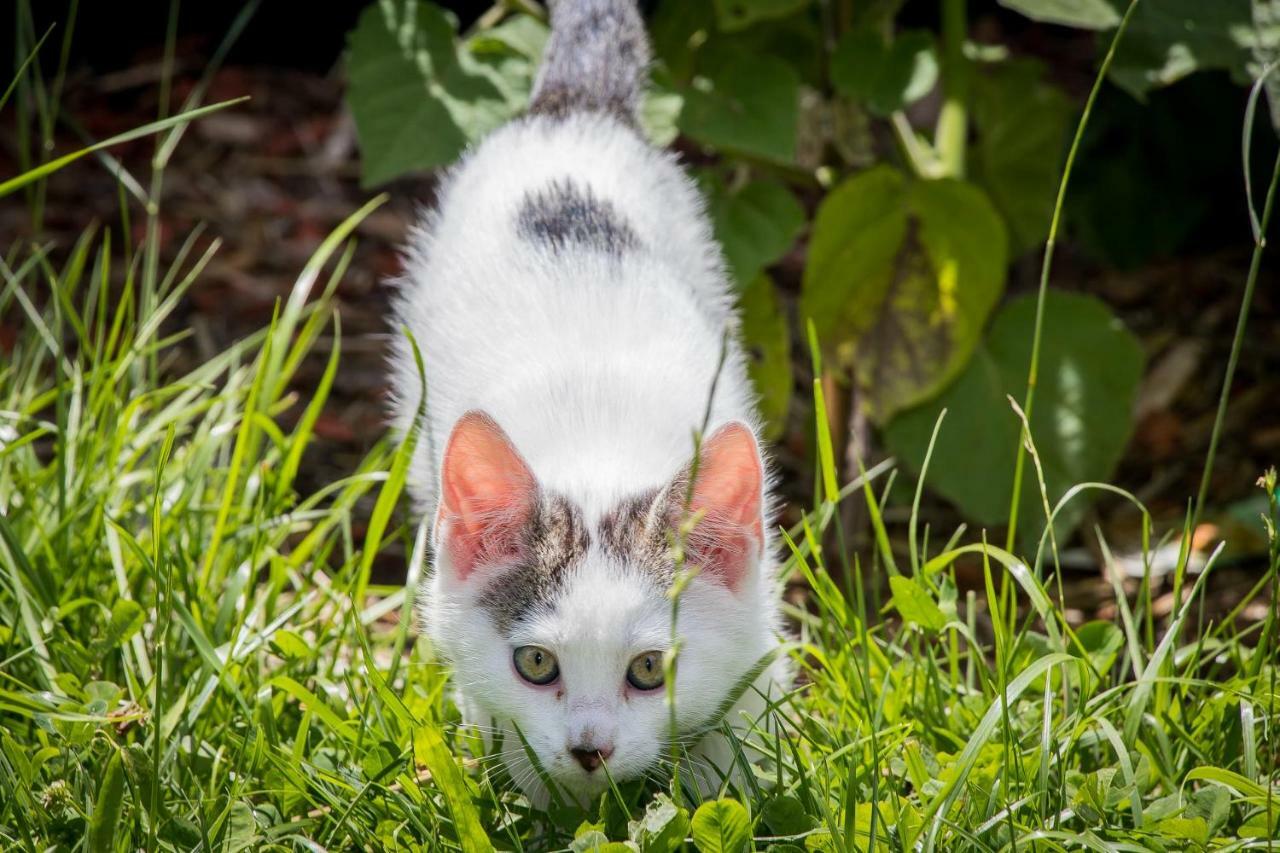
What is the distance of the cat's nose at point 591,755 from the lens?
206 centimetres

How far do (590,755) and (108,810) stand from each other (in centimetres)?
70

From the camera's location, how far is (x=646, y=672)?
7.11ft

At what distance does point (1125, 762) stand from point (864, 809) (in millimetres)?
436

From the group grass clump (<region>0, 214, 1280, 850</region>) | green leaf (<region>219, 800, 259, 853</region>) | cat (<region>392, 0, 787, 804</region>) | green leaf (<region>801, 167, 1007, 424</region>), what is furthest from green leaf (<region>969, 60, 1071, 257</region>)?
green leaf (<region>219, 800, 259, 853</region>)

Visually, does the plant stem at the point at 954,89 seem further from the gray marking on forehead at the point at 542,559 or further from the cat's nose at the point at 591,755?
the cat's nose at the point at 591,755

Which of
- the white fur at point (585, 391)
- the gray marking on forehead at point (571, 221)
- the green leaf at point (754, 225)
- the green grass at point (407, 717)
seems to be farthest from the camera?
the green leaf at point (754, 225)

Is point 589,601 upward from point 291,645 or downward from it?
upward

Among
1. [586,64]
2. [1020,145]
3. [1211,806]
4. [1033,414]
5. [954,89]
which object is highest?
[586,64]

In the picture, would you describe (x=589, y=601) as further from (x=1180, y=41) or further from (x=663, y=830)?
(x=1180, y=41)

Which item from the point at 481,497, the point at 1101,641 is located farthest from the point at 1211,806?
the point at 481,497

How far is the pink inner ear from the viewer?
2.15 metres

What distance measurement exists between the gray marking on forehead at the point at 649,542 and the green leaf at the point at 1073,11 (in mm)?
1579

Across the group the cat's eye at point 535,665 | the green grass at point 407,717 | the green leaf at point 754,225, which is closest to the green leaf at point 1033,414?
the green leaf at point 754,225

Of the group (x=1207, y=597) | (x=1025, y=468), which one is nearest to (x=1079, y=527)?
(x=1207, y=597)
